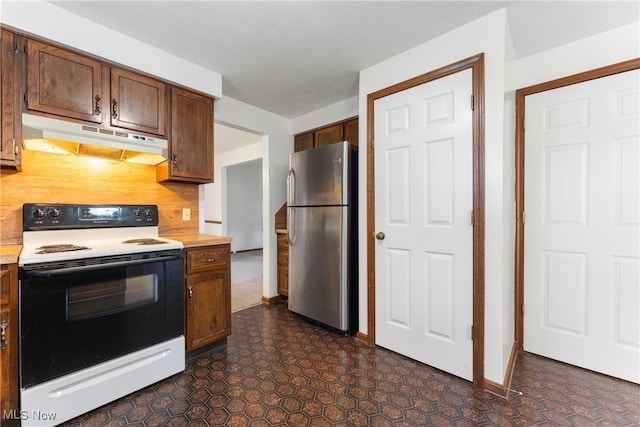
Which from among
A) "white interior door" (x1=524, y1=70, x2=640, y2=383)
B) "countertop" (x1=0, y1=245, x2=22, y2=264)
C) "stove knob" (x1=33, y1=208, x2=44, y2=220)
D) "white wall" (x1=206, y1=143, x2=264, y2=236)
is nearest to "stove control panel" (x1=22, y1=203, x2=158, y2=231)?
"stove knob" (x1=33, y1=208, x2=44, y2=220)

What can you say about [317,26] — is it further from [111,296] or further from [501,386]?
[501,386]

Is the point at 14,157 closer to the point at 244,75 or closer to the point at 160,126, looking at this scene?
the point at 160,126

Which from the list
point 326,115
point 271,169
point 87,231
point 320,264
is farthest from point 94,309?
point 326,115

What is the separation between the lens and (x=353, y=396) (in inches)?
68.0

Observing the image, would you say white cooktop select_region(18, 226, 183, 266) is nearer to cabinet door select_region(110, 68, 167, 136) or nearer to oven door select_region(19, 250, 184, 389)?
oven door select_region(19, 250, 184, 389)

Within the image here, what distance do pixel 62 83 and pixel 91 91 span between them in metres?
0.15

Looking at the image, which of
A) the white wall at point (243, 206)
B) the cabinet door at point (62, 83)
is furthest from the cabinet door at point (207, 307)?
the white wall at point (243, 206)

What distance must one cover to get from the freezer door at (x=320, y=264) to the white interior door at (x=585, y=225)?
1.50 metres

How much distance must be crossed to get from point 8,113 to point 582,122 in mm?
3699

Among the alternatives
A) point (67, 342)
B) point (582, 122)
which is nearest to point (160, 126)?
point (67, 342)

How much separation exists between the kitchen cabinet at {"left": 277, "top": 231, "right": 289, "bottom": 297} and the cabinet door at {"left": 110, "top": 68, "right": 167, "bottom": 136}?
178cm

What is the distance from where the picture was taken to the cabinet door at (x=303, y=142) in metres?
3.58

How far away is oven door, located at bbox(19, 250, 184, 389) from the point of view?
1.44 metres

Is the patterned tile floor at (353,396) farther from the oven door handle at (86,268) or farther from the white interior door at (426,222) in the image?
the oven door handle at (86,268)
